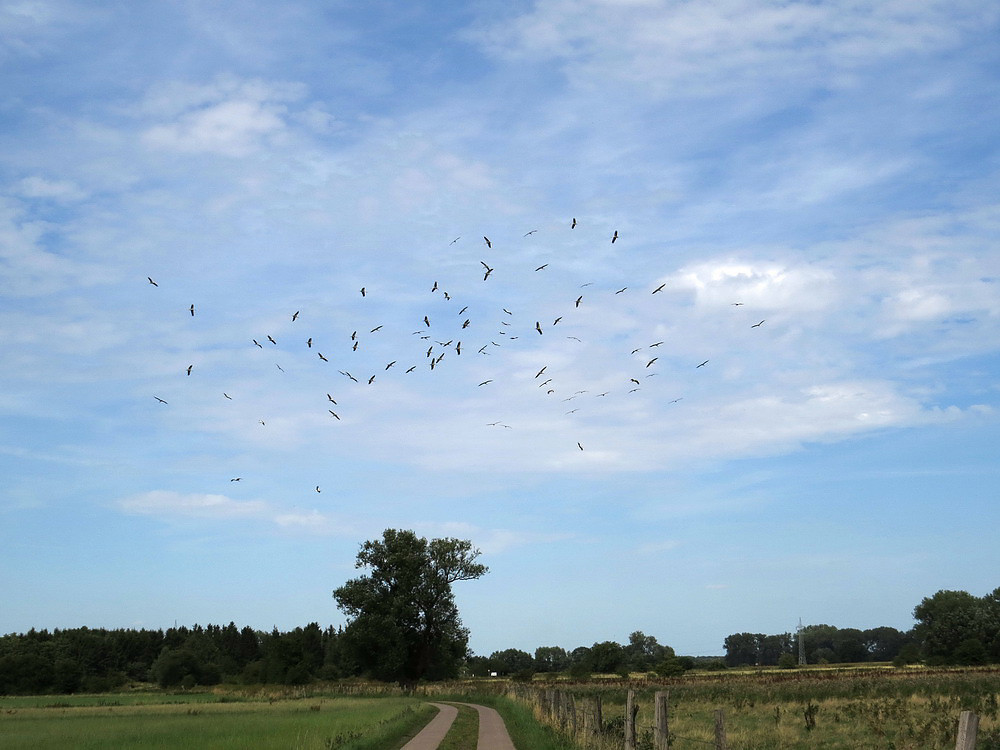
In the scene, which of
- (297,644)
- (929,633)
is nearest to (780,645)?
(929,633)

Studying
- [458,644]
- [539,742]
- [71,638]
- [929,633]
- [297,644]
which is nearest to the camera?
[539,742]

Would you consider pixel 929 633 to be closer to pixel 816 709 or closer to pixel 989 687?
pixel 989 687

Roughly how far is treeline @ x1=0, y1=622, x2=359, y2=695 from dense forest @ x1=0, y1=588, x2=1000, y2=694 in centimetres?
14

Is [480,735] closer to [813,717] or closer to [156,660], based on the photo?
[813,717]

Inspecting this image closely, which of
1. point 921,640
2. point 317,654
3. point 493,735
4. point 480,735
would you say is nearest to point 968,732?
point 493,735

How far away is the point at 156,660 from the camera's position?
114 meters

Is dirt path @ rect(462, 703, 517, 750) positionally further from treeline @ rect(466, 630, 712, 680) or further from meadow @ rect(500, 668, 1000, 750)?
treeline @ rect(466, 630, 712, 680)

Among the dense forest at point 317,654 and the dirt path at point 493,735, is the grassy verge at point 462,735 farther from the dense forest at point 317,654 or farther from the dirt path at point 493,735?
the dense forest at point 317,654

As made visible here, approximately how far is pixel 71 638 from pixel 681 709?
148859 mm

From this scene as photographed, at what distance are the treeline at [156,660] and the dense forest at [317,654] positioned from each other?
140 millimetres

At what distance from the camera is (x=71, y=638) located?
152 metres

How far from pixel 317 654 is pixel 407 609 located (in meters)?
64.0

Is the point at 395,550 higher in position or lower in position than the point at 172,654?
higher

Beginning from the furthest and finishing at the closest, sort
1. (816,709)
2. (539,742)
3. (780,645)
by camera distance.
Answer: (780,645), (816,709), (539,742)
